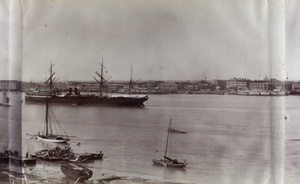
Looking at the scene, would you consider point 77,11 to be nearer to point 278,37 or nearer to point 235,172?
point 278,37

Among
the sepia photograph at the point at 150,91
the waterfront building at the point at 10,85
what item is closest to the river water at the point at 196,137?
the sepia photograph at the point at 150,91

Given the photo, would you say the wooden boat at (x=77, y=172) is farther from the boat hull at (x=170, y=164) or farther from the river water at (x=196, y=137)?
the boat hull at (x=170, y=164)

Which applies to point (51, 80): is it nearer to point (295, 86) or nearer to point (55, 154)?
point (55, 154)

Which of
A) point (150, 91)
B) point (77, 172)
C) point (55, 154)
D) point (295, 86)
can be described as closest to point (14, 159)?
point (55, 154)

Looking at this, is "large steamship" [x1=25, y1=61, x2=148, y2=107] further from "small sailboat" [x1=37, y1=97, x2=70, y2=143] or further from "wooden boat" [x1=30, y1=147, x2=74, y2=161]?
"wooden boat" [x1=30, y1=147, x2=74, y2=161]

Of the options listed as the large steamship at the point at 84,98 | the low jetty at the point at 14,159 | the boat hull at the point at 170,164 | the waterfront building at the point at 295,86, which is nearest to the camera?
the waterfront building at the point at 295,86

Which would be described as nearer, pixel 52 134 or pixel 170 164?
pixel 170 164

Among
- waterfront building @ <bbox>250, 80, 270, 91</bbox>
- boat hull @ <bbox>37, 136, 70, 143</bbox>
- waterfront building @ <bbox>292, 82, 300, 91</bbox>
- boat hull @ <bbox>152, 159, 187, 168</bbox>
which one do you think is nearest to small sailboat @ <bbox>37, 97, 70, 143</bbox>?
boat hull @ <bbox>37, 136, 70, 143</bbox>
